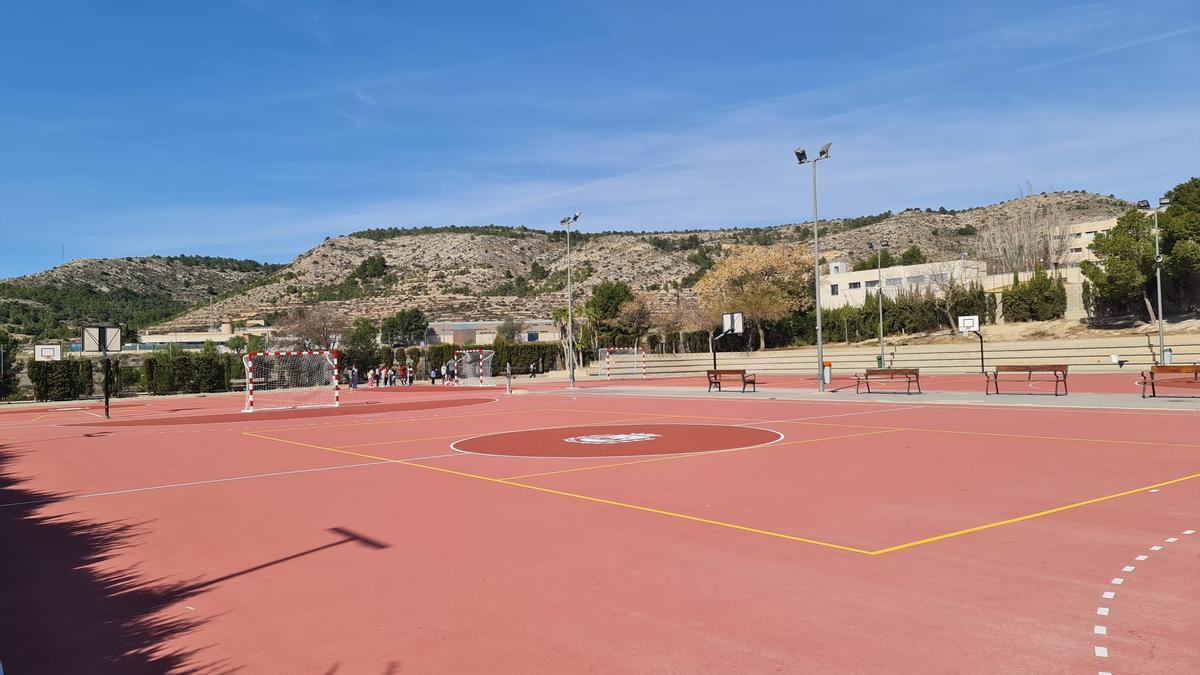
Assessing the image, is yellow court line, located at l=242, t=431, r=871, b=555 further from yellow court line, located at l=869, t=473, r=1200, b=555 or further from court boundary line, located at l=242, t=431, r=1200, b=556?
yellow court line, located at l=869, t=473, r=1200, b=555

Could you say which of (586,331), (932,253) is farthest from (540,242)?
(586,331)

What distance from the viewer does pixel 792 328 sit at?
66875 mm

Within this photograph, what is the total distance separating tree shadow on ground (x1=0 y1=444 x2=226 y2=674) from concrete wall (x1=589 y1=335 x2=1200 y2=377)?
43.2m

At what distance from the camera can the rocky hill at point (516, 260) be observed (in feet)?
407

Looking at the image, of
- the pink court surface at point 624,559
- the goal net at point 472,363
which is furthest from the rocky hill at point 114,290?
the pink court surface at point 624,559

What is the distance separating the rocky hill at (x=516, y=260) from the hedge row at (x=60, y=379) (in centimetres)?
6280

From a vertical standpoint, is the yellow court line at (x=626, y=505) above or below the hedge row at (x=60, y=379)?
below

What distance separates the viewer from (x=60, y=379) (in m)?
46.5

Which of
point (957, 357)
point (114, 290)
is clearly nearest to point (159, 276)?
point (114, 290)

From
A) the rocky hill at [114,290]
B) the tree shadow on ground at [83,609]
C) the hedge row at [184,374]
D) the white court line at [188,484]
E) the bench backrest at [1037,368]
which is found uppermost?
the rocky hill at [114,290]

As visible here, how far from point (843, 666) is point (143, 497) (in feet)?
33.4

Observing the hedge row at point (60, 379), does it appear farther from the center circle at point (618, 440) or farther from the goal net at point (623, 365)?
the center circle at point (618, 440)

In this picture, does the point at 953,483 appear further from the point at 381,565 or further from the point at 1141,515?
the point at 381,565

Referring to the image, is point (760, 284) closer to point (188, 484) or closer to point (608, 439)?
point (608, 439)
